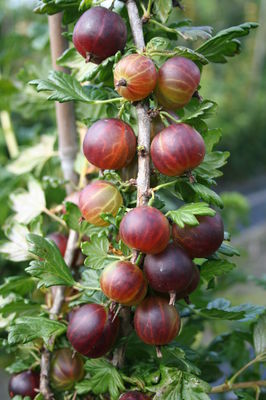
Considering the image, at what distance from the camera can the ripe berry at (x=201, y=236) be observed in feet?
1.46

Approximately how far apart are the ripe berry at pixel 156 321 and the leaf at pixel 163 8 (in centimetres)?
33

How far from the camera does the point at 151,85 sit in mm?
457

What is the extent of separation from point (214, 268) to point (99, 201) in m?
0.16

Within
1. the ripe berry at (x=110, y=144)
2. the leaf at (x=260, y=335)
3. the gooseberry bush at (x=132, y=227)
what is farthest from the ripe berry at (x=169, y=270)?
the leaf at (x=260, y=335)

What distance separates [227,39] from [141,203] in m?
0.22

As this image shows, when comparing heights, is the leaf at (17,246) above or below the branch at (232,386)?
above

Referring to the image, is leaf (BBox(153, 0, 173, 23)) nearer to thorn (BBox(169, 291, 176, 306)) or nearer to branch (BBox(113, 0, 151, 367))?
branch (BBox(113, 0, 151, 367))

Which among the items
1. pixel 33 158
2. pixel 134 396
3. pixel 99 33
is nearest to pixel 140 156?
pixel 99 33

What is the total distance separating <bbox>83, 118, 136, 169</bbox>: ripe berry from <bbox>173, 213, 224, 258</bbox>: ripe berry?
0.09 m

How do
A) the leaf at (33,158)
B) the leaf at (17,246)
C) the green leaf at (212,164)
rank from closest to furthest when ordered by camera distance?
the green leaf at (212,164), the leaf at (17,246), the leaf at (33,158)

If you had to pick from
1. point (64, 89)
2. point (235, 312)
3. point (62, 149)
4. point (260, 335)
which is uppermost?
point (64, 89)

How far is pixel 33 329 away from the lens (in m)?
0.49

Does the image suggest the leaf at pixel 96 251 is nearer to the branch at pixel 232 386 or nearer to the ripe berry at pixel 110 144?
the ripe berry at pixel 110 144

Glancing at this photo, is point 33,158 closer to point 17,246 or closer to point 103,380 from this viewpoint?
point 17,246
